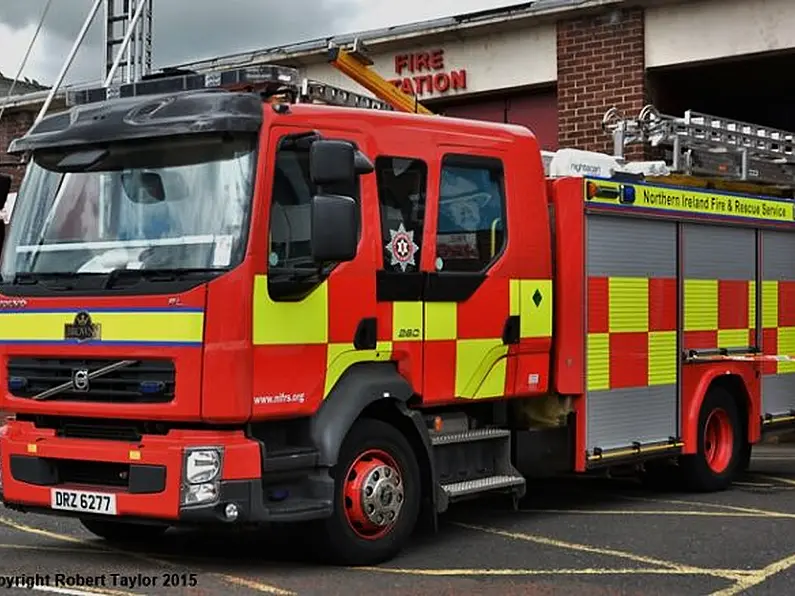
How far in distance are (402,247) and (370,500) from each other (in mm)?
1495

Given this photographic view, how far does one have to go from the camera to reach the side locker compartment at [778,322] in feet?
34.3

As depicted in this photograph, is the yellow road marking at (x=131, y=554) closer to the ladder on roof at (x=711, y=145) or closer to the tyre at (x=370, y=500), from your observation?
the tyre at (x=370, y=500)

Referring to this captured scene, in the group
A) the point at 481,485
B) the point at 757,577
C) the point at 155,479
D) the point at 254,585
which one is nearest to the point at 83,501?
the point at 155,479

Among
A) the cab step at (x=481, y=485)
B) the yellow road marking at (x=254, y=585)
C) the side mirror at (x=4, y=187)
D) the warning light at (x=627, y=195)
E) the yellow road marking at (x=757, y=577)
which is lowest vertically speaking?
the yellow road marking at (x=254, y=585)

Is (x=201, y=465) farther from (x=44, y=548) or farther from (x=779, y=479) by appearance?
(x=779, y=479)

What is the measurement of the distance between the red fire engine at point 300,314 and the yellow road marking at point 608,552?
0.32 m

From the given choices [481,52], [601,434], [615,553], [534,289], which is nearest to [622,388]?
[601,434]

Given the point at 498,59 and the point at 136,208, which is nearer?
the point at 136,208

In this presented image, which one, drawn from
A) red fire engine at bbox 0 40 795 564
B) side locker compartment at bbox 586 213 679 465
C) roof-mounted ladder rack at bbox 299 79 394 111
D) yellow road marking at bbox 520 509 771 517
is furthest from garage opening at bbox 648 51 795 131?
roof-mounted ladder rack at bbox 299 79 394 111

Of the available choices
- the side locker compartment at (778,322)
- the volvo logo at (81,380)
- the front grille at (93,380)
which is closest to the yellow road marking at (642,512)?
the side locker compartment at (778,322)

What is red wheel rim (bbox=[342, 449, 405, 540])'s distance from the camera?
705 cm

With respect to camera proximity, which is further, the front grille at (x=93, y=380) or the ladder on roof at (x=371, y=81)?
the ladder on roof at (x=371, y=81)

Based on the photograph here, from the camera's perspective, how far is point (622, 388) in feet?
29.6

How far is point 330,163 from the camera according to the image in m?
6.55
